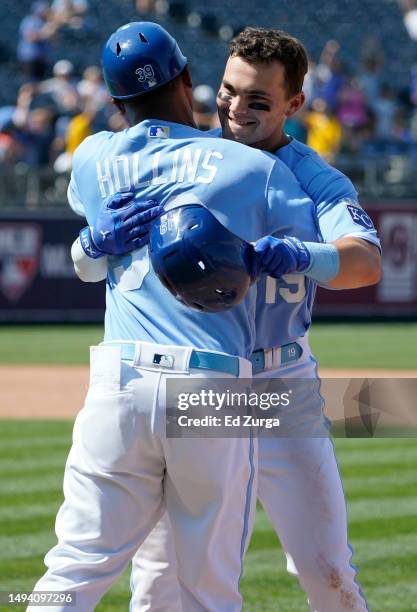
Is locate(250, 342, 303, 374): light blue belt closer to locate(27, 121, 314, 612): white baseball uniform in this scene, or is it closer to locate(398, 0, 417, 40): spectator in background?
locate(27, 121, 314, 612): white baseball uniform

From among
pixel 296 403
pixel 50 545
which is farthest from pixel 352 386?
pixel 50 545

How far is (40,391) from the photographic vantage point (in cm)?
1290

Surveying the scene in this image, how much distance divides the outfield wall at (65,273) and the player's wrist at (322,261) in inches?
594

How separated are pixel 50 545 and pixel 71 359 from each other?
8925 millimetres

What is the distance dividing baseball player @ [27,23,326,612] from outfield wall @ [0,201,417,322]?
49.3ft

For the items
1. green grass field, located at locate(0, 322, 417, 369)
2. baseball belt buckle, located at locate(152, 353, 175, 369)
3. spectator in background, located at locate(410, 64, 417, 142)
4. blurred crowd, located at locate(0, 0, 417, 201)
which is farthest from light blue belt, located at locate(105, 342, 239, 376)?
spectator in background, located at locate(410, 64, 417, 142)

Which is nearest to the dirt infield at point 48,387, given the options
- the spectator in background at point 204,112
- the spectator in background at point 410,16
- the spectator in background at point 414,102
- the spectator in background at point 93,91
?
the spectator in background at point 204,112

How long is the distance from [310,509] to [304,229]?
3.18ft

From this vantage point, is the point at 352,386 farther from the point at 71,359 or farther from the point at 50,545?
the point at 71,359

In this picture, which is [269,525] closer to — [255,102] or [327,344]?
[255,102]

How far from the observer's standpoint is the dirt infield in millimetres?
11750

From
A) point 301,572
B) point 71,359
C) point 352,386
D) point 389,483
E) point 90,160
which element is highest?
point 90,160

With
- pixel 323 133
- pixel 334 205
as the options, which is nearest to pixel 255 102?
pixel 334 205

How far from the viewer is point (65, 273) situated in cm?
1920
